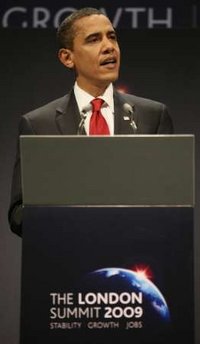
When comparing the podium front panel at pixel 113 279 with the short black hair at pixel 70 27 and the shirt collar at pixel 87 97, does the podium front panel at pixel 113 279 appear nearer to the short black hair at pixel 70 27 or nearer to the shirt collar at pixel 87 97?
the shirt collar at pixel 87 97

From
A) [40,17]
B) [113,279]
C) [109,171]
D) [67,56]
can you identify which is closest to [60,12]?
[40,17]

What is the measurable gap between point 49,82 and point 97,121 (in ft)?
4.72

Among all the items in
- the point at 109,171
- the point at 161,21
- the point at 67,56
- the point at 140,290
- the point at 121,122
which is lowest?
the point at 140,290

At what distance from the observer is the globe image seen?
1.78 metres

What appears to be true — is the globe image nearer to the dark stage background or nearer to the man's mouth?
the man's mouth

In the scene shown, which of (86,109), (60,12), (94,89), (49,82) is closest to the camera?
(86,109)

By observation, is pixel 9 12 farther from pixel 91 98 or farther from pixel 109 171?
pixel 109 171

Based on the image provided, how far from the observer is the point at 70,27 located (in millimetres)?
2498

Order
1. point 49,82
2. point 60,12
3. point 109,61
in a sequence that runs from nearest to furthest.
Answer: point 109,61, point 49,82, point 60,12

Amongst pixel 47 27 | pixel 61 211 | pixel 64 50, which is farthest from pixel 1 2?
pixel 61 211

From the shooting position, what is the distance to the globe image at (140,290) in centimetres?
178

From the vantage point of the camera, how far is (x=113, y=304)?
1791mm

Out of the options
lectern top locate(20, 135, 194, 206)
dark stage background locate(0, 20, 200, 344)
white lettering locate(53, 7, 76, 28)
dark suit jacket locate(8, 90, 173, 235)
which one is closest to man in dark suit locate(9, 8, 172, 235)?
dark suit jacket locate(8, 90, 173, 235)

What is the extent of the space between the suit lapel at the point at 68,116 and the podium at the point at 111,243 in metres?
0.67
